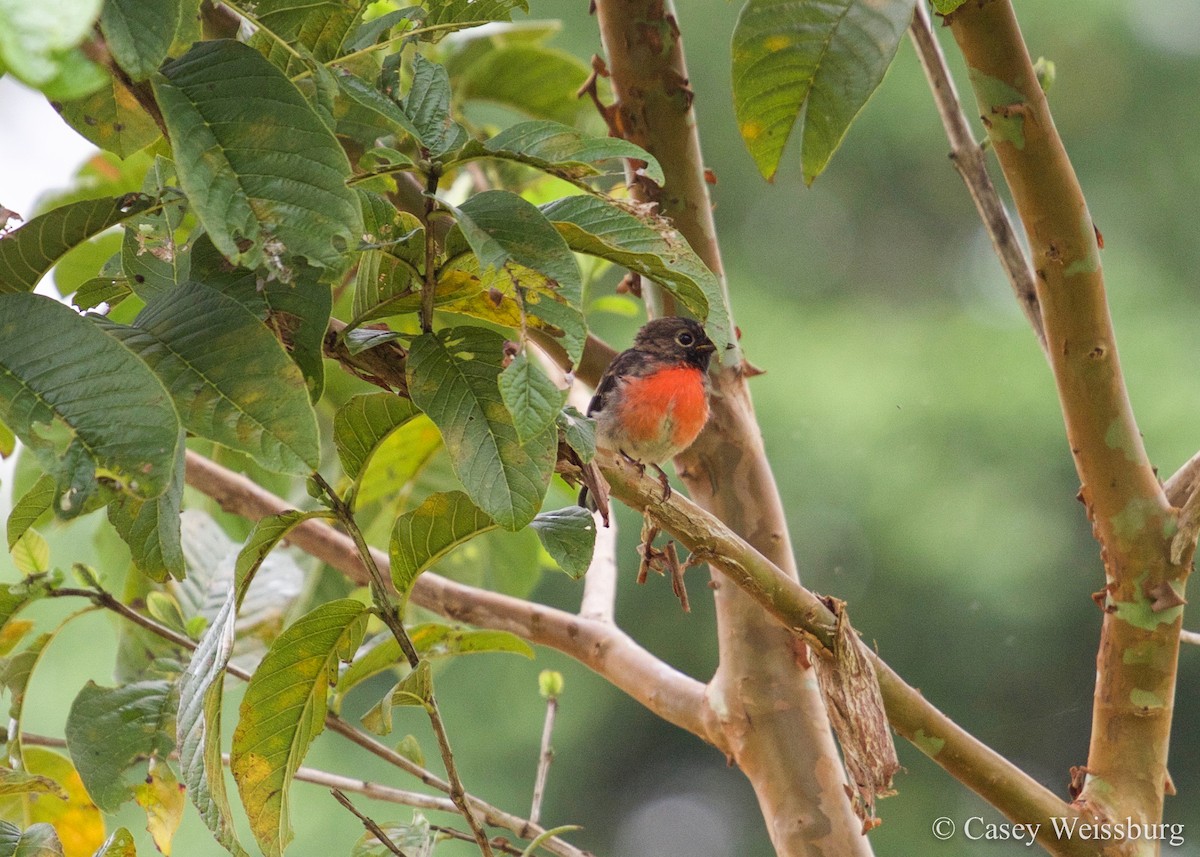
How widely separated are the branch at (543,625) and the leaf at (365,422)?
0.67 metres

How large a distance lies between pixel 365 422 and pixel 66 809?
0.78m

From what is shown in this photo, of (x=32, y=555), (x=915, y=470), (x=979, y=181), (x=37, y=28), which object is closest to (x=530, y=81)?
(x=979, y=181)

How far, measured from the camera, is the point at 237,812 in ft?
14.3

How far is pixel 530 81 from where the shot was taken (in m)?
2.40

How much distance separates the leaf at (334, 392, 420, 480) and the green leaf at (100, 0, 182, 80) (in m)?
0.51

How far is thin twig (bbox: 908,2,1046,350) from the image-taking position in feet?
6.16

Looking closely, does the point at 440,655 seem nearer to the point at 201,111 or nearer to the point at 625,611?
the point at 201,111

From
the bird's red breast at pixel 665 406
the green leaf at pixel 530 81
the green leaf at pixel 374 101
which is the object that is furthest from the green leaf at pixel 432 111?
the green leaf at pixel 530 81

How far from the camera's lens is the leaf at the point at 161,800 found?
136cm

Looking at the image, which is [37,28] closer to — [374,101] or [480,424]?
[374,101]

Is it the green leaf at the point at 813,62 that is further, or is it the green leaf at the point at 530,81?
the green leaf at the point at 530,81

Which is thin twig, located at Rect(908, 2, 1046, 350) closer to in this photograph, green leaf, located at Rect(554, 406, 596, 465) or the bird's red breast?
the bird's red breast

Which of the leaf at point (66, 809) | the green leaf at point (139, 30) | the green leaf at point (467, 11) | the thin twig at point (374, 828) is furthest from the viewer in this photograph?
the leaf at point (66, 809)

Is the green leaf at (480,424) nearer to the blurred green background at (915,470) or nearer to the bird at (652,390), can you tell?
the bird at (652,390)
